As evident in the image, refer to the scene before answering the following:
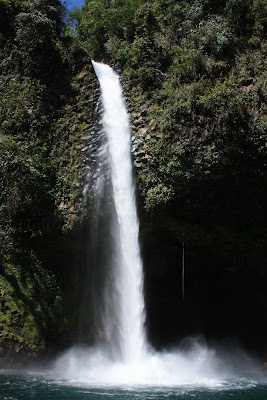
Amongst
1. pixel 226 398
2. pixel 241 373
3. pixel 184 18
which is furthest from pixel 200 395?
pixel 184 18

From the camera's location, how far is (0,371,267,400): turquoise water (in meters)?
7.49

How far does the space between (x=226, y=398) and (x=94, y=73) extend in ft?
44.7

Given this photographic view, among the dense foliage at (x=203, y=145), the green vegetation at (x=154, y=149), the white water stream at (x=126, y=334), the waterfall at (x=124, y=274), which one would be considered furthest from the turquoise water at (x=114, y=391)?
the dense foliage at (x=203, y=145)

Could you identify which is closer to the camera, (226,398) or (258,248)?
(226,398)

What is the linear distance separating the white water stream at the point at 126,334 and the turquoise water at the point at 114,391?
119cm

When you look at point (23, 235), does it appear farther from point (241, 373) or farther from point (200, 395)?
point (241, 373)

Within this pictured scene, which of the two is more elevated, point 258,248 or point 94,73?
point 94,73

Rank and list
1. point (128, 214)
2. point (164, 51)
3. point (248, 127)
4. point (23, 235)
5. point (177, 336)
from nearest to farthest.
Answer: point (248, 127) < point (128, 214) < point (23, 235) < point (177, 336) < point (164, 51)

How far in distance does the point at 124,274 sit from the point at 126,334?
2.06 m

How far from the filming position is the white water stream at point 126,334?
11.0 metres

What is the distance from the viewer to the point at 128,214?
39.2 feet

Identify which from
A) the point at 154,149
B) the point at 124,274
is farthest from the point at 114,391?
the point at 154,149

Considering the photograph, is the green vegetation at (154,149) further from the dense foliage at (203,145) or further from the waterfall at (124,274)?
the waterfall at (124,274)

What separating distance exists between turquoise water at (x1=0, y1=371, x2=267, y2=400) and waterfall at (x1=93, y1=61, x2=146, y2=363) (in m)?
2.53
